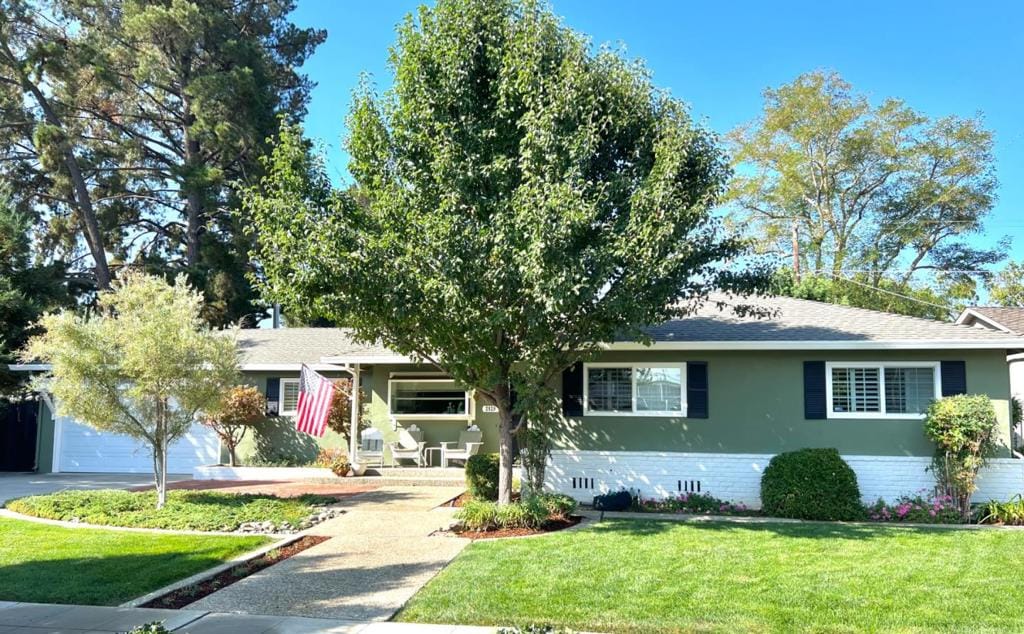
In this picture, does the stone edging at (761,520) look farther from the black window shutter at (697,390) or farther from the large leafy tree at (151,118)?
the large leafy tree at (151,118)

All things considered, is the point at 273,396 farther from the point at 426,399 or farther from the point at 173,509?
the point at 173,509

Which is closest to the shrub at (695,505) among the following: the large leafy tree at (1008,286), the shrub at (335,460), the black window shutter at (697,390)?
the black window shutter at (697,390)

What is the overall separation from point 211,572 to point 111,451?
12.3 m

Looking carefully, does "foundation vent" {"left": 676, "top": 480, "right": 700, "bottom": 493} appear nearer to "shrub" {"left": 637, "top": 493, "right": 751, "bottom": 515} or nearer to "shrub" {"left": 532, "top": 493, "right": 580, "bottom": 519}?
"shrub" {"left": 637, "top": 493, "right": 751, "bottom": 515}

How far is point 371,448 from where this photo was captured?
15.4 metres

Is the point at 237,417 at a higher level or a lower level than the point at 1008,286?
lower

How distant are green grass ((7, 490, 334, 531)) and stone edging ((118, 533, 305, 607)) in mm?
1074

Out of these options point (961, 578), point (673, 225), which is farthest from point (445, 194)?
point (961, 578)

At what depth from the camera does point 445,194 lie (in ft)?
28.7

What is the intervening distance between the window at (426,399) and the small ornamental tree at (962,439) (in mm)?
9017

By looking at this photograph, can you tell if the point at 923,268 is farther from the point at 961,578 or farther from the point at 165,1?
the point at 165,1

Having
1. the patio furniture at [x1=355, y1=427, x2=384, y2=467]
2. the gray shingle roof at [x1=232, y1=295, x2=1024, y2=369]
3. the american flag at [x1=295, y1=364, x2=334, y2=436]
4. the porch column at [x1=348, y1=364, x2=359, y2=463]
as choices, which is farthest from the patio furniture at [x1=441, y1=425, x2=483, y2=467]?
the american flag at [x1=295, y1=364, x2=334, y2=436]

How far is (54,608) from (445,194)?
5915 mm

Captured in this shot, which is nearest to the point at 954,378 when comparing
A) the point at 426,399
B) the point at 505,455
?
the point at 505,455
